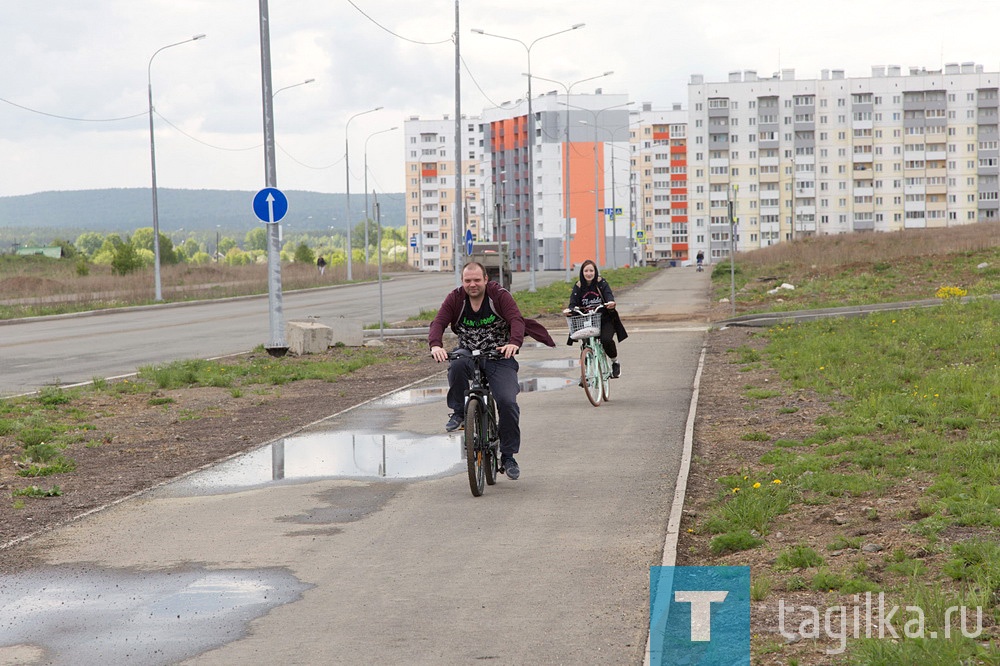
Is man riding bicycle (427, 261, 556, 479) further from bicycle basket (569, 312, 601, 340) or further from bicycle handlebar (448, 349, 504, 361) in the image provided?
bicycle basket (569, 312, 601, 340)

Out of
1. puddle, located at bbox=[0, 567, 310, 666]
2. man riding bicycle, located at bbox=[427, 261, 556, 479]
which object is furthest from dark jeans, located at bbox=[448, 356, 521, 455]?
puddle, located at bbox=[0, 567, 310, 666]

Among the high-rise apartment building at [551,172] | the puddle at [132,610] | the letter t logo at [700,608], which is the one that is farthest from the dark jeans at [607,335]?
the high-rise apartment building at [551,172]

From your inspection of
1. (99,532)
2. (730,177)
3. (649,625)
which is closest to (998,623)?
(649,625)

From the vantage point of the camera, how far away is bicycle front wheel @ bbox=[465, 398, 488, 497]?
27.0 feet

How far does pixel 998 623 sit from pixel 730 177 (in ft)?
468

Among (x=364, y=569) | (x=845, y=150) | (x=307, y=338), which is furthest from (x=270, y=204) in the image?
(x=845, y=150)

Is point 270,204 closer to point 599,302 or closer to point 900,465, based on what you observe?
point 599,302

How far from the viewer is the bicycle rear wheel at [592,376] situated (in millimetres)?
13164

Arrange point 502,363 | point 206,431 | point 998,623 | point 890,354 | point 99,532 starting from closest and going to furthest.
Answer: point 998,623, point 99,532, point 502,363, point 206,431, point 890,354

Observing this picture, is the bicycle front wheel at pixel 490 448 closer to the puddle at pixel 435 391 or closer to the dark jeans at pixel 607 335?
the puddle at pixel 435 391

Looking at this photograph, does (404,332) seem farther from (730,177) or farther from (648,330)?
(730,177)

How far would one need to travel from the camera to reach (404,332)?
82.6 ft

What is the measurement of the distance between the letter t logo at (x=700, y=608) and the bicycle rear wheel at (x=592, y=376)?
736cm

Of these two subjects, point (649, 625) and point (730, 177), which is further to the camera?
point (730, 177)
